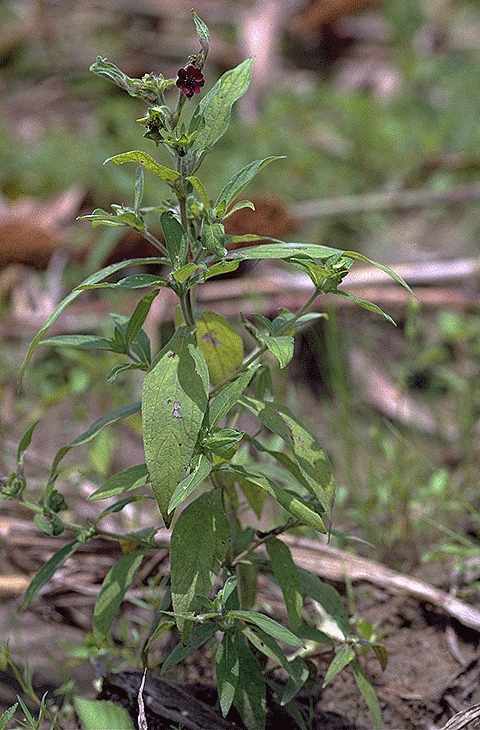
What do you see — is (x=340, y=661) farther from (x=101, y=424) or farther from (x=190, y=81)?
(x=190, y=81)

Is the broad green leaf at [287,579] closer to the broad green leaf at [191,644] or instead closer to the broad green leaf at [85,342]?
the broad green leaf at [191,644]

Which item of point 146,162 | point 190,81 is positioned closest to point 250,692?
point 146,162

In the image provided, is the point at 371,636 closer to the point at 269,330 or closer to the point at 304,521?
the point at 304,521

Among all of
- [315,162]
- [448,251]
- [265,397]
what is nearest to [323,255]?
[265,397]

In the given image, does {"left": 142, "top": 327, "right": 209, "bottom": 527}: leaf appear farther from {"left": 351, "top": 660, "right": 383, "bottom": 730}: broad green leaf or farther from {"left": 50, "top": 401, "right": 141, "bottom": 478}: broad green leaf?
{"left": 351, "top": 660, "right": 383, "bottom": 730}: broad green leaf

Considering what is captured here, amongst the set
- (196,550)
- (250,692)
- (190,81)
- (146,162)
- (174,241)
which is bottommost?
(250,692)

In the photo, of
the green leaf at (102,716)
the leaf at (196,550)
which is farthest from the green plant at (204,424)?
the green leaf at (102,716)
